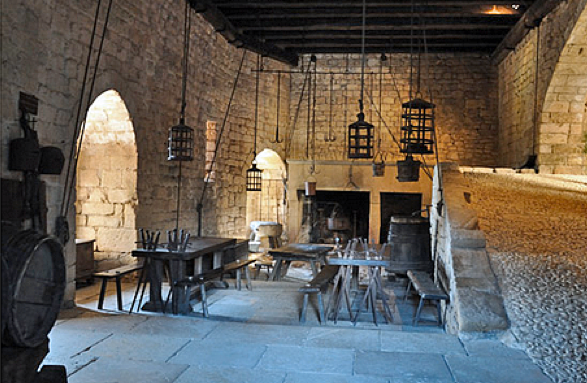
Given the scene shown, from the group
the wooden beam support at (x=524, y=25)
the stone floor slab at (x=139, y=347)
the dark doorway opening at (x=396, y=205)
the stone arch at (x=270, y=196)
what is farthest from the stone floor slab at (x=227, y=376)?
the dark doorway opening at (x=396, y=205)

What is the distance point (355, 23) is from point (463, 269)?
21.5ft

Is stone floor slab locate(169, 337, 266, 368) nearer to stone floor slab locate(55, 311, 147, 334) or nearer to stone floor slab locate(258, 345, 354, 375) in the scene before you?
stone floor slab locate(258, 345, 354, 375)

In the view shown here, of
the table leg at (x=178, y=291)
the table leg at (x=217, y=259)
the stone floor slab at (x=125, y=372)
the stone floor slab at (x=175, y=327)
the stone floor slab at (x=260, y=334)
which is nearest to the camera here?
the stone floor slab at (x=125, y=372)

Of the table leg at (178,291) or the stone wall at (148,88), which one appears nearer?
the stone wall at (148,88)

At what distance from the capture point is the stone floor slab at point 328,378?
3.14m

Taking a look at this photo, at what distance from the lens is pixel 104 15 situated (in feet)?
18.5

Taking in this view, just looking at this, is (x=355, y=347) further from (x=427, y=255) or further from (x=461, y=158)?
(x=461, y=158)

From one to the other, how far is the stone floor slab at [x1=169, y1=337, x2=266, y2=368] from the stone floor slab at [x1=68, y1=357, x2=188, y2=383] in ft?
0.49

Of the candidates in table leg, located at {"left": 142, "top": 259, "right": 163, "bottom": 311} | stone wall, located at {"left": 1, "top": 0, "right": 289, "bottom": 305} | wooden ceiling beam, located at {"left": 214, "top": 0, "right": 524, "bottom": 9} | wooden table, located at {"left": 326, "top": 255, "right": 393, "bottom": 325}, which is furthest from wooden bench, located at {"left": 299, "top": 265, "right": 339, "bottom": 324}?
wooden ceiling beam, located at {"left": 214, "top": 0, "right": 524, "bottom": 9}

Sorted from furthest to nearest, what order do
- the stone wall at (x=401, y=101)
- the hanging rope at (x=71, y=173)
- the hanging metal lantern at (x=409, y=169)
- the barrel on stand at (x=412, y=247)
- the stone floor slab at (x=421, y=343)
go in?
1. the stone wall at (x=401, y=101)
2. the hanging metal lantern at (x=409, y=169)
3. the barrel on stand at (x=412, y=247)
4. the hanging rope at (x=71, y=173)
5. the stone floor slab at (x=421, y=343)

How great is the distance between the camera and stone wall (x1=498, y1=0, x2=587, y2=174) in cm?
775

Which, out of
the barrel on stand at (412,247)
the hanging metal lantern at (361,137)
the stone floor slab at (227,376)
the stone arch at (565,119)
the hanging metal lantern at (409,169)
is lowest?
the stone floor slab at (227,376)

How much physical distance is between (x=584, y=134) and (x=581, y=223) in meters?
4.21

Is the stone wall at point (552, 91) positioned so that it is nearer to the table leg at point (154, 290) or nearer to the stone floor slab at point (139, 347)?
the table leg at point (154, 290)
